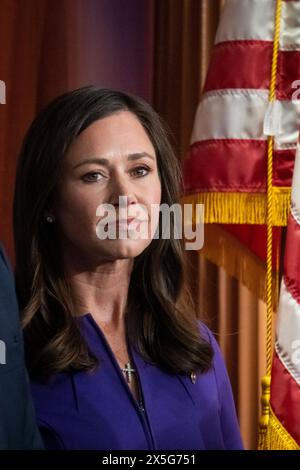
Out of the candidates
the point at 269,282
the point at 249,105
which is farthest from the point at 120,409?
the point at 249,105

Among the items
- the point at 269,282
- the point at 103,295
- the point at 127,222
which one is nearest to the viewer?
the point at 127,222

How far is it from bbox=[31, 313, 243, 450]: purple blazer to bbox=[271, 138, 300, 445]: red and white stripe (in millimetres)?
242

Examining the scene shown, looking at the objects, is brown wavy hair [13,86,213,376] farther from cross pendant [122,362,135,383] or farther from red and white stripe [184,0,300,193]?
red and white stripe [184,0,300,193]

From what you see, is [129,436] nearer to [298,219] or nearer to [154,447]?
[154,447]

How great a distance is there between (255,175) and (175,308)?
463mm

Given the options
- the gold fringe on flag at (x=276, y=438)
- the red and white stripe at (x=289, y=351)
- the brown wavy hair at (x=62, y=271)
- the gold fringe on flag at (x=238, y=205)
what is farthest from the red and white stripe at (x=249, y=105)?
the gold fringe on flag at (x=276, y=438)

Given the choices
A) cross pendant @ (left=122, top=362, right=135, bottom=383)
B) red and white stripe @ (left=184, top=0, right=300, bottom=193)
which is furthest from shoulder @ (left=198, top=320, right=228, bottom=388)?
red and white stripe @ (left=184, top=0, right=300, bottom=193)

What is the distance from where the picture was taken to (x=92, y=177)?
3.69ft

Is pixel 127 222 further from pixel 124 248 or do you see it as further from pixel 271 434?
pixel 271 434

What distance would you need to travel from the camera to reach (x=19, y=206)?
1177mm

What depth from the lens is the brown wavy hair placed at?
1.13 meters

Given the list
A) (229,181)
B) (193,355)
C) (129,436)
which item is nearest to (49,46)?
(229,181)

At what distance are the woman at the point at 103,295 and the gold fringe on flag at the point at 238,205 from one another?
0.36 metres

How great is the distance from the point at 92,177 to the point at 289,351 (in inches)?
21.4
